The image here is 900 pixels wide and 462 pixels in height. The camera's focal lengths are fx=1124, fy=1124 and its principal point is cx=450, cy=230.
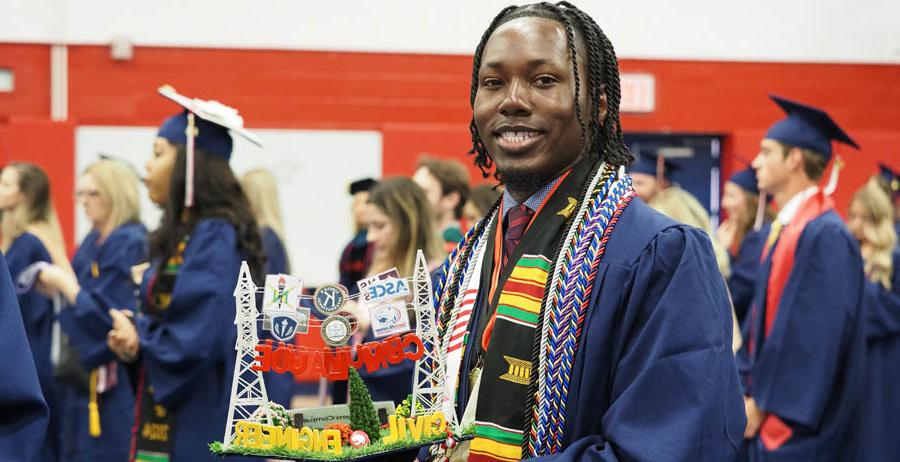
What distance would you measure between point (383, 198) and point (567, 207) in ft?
10.1

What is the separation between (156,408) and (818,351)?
9.40 feet

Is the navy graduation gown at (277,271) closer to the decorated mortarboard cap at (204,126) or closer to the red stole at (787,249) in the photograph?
the decorated mortarboard cap at (204,126)

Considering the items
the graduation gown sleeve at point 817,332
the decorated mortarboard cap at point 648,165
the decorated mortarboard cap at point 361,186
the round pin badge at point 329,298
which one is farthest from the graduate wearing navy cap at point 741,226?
the round pin badge at point 329,298

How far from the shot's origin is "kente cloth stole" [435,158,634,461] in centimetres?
220

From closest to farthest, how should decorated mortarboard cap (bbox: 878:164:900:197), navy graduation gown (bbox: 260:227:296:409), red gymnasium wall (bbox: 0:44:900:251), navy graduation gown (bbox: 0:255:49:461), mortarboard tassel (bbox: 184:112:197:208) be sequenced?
navy graduation gown (bbox: 0:255:49:461), mortarboard tassel (bbox: 184:112:197:208), navy graduation gown (bbox: 260:227:296:409), decorated mortarboard cap (bbox: 878:164:900:197), red gymnasium wall (bbox: 0:44:900:251)

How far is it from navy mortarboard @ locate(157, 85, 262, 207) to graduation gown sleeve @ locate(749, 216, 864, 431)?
8.10 feet

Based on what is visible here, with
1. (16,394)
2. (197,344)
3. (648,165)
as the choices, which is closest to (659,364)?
(16,394)

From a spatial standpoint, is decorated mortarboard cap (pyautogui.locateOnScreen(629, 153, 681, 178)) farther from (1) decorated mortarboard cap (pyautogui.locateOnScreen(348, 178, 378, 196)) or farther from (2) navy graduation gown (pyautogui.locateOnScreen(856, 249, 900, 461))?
(1) decorated mortarboard cap (pyautogui.locateOnScreen(348, 178, 378, 196))

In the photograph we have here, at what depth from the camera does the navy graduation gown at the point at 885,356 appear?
6.56 metres

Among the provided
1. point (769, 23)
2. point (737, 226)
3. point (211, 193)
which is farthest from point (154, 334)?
point (769, 23)

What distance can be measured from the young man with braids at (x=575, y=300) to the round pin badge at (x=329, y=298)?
28 centimetres

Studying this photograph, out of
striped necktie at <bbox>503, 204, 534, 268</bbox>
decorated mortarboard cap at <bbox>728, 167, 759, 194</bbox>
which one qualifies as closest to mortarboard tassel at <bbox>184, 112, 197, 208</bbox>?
striped necktie at <bbox>503, 204, 534, 268</bbox>

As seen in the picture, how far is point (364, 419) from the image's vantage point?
207 centimetres

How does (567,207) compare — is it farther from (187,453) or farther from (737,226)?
(737,226)
